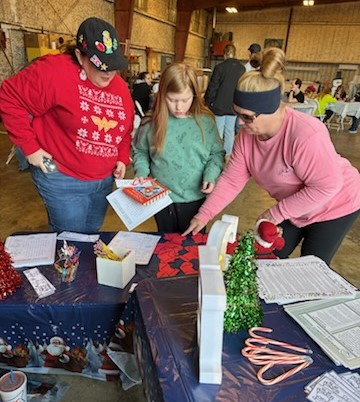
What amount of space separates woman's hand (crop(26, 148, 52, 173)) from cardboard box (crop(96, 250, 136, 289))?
0.47 meters

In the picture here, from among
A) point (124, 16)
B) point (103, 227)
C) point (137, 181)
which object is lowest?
point (103, 227)

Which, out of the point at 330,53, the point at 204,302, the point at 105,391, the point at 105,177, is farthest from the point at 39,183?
the point at 330,53

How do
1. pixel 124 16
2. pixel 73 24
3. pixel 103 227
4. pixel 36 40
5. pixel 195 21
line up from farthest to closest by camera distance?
pixel 195 21 < pixel 124 16 < pixel 73 24 < pixel 36 40 < pixel 103 227

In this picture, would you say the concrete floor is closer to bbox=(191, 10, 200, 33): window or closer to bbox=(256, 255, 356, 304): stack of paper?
bbox=(256, 255, 356, 304): stack of paper

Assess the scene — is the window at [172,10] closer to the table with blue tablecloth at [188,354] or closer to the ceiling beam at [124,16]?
the ceiling beam at [124,16]

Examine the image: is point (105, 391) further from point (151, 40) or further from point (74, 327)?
point (151, 40)

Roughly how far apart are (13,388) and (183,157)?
40.9 inches

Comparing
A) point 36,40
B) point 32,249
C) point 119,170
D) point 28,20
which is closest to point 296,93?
point 36,40

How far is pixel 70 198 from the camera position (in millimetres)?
1427

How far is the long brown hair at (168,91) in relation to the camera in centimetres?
136

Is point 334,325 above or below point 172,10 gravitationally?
below

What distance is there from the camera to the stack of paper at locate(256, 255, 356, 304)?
3.01ft

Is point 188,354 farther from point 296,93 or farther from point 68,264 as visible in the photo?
point 296,93

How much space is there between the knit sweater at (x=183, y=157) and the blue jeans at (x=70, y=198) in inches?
8.1
